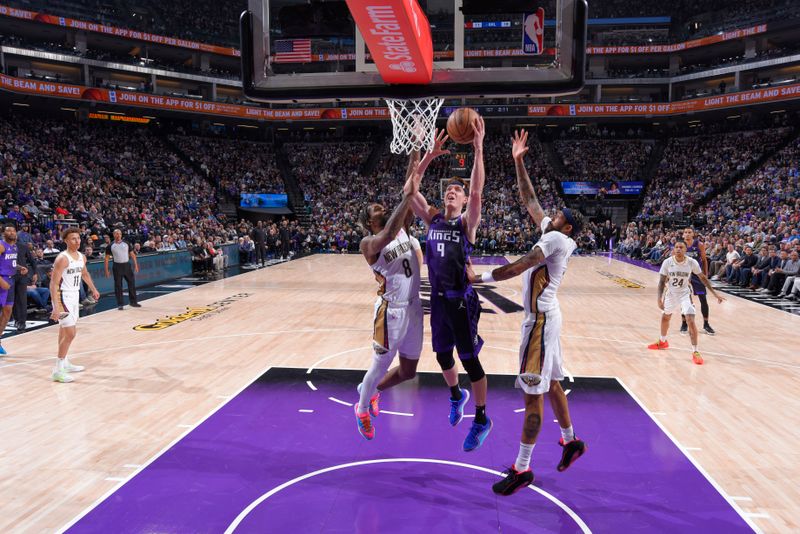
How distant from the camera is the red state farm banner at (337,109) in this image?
28484 mm

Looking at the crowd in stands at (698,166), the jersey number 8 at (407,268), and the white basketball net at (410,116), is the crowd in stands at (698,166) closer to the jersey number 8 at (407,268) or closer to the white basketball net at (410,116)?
the white basketball net at (410,116)

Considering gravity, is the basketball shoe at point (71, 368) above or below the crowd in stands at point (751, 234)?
below

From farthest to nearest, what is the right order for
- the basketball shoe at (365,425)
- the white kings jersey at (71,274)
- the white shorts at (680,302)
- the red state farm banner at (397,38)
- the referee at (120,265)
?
the referee at (120,265), the white shorts at (680,302), the white kings jersey at (71,274), the red state farm banner at (397,38), the basketball shoe at (365,425)

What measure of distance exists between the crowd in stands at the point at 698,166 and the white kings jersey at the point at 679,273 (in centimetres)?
2271

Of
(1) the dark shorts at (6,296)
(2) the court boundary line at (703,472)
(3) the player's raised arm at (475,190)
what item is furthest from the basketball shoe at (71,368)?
(2) the court boundary line at (703,472)

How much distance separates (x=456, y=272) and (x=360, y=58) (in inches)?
175

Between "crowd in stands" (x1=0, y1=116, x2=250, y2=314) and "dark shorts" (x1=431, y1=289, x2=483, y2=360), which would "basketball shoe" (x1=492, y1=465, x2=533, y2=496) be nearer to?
"dark shorts" (x1=431, y1=289, x2=483, y2=360)

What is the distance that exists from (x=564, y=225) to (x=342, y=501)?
2.50m

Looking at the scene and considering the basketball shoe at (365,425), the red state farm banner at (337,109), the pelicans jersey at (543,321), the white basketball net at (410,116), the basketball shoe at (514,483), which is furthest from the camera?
the red state farm banner at (337,109)

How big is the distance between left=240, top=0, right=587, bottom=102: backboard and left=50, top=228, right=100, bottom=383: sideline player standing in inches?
116

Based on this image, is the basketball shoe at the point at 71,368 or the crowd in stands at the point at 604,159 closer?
the basketball shoe at the point at 71,368

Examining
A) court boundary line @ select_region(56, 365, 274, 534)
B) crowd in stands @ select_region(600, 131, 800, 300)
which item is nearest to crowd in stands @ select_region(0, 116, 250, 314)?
court boundary line @ select_region(56, 365, 274, 534)

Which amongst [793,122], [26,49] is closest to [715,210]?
[793,122]

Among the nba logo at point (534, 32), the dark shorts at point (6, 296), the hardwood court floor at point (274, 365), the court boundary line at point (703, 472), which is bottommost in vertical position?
the hardwood court floor at point (274, 365)
